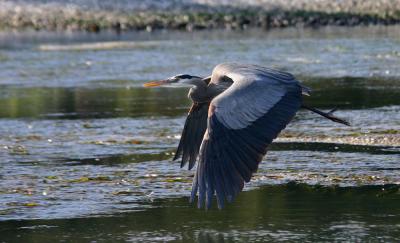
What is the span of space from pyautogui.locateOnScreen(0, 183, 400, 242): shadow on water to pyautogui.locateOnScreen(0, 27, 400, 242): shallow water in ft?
0.05

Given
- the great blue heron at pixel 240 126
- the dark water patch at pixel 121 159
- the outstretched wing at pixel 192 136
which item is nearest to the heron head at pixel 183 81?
the outstretched wing at pixel 192 136

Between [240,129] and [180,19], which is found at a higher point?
[240,129]

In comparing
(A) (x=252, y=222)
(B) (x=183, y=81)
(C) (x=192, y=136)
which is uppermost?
(B) (x=183, y=81)

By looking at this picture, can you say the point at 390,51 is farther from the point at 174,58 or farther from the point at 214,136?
the point at 214,136

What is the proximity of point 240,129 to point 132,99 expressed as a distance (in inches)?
382

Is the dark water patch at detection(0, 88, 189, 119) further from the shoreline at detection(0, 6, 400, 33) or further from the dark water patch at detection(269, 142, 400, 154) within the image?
the shoreline at detection(0, 6, 400, 33)

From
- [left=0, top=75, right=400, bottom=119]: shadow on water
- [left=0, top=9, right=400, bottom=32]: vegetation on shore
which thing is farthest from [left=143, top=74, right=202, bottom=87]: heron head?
[left=0, top=9, right=400, bottom=32]: vegetation on shore

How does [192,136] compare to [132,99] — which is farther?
[132,99]

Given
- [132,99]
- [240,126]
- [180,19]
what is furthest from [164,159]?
[180,19]

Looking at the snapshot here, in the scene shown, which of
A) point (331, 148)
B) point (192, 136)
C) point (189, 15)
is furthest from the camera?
point (189, 15)

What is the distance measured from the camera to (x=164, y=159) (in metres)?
11.5

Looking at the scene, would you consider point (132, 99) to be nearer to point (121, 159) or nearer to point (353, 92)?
point (353, 92)

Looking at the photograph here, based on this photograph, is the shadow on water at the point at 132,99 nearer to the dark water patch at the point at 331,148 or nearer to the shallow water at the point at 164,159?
the shallow water at the point at 164,159

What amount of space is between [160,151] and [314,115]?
3.31m
